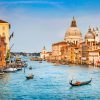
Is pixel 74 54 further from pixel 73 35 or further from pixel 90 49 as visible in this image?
pixel 73 35

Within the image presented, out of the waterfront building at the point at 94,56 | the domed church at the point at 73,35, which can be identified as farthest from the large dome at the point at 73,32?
the waterfront building at the point at 94,56

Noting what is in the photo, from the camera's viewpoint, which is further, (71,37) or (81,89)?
(71,37)

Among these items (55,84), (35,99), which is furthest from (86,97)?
(55,84)

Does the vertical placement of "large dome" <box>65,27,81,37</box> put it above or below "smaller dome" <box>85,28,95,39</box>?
above

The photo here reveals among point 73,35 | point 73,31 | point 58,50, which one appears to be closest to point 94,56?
point 58,50

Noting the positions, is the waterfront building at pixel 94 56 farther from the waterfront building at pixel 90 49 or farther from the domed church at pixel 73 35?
the domed church at pixel 73 35

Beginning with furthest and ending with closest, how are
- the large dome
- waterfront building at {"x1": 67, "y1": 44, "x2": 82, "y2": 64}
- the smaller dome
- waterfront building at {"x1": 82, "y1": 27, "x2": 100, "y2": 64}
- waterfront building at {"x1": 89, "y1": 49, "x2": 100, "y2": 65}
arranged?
the large dome → the smaller dome → waterfront building at {"x1": 67, "y1": 44, "x2": 82, "y2": 64} → waterfront building at {"x1": 82, "y1": 27, "x2": 100, "y2": 64} → waterfront building at {"x1": 89, "y1": 49, "x2": 100, "y2": 65}

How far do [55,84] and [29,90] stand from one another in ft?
9.94

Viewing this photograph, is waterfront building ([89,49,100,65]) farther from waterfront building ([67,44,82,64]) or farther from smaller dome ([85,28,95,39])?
smaller dome ([85,28,95,39])

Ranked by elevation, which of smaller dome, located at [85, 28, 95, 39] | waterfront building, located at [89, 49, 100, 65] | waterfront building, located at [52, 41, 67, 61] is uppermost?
smaller dome, located at [85, 28, 95, 39]

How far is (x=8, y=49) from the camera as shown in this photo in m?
42.0

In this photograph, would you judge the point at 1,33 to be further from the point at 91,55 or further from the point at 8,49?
the point at 91,55

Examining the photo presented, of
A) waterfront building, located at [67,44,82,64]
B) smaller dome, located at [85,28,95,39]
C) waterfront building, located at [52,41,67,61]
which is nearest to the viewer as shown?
waterfront building, located at [67,44,82,64]

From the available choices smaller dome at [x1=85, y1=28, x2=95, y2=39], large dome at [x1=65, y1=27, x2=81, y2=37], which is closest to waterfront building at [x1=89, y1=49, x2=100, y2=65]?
smaller dome at [x1=85, y1=28, x2=95, y2=39]
